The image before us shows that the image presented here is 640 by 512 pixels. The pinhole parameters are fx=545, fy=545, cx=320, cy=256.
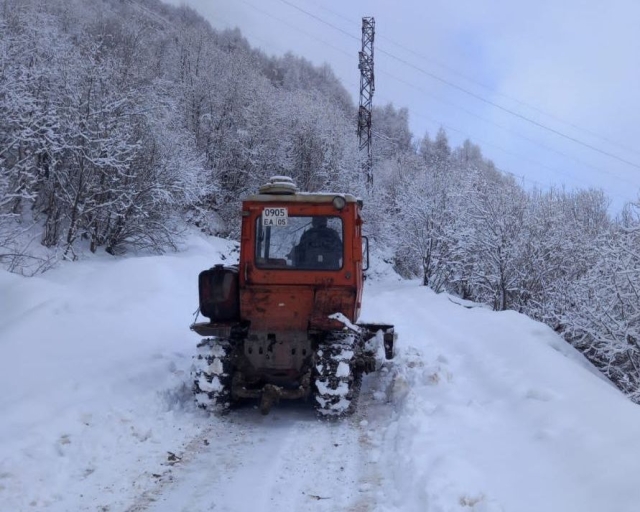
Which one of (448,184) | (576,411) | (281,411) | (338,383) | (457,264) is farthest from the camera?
(448,184)

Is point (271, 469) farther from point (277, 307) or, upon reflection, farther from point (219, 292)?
point (219, 292)

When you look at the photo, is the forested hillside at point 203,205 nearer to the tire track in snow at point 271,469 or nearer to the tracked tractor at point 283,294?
the tracked tractor at point 283,294

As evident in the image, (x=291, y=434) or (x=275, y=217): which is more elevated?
(x=275, y=217)

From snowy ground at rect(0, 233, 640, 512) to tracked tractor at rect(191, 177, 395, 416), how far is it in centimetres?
59

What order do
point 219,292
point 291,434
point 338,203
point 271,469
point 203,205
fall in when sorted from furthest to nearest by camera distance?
point 203,205, point 219,292, point 338,203, point 291,434, point 271,469

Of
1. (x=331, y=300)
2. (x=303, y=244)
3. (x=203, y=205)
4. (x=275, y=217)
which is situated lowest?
(x=331, y=300)

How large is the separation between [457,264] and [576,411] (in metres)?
14.7

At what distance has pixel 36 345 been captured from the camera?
6910mm

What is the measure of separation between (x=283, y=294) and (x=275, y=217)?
37.3 inches

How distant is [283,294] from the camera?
21.9 ft

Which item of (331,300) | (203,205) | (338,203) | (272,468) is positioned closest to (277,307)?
(331,300)

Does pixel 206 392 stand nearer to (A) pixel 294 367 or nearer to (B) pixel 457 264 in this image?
(A) pixel 294 367

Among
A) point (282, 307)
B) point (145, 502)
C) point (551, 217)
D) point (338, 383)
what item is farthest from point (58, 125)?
point (551, 217)

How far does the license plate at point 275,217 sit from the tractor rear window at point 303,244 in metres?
0.04
